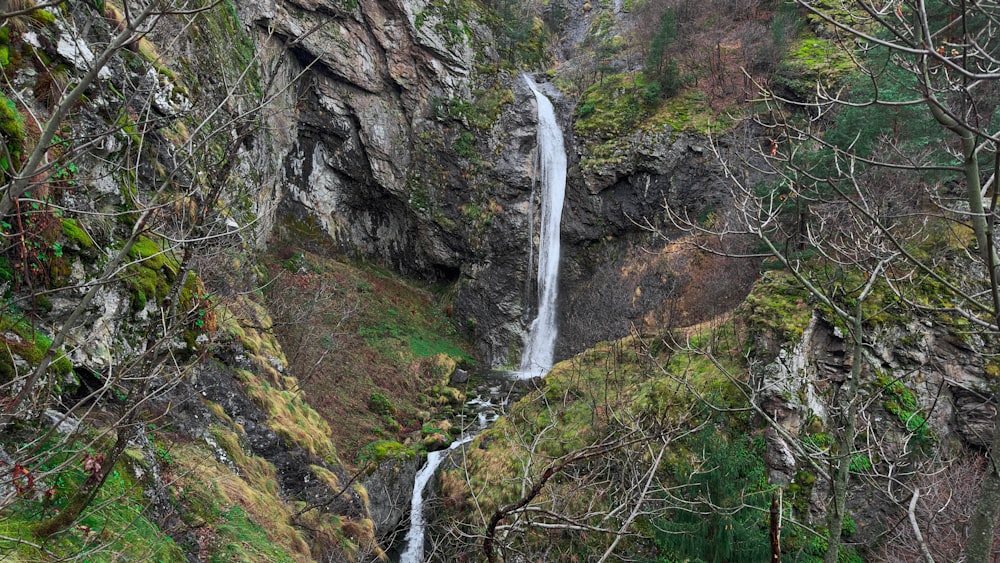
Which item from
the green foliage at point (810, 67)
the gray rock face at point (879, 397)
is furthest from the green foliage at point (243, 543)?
the green foliage at point (810, 67)

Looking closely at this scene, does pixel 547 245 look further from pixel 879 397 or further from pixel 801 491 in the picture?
pixel 801 491

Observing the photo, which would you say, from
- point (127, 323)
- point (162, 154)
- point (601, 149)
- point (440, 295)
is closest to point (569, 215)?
point (601, 149)

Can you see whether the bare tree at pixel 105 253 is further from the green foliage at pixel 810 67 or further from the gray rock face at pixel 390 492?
the green foliage at pixel 810 67

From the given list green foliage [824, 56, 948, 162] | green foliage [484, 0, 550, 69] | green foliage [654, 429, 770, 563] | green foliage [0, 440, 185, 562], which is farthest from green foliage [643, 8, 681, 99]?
green foliage [0, 440, 185, 562]

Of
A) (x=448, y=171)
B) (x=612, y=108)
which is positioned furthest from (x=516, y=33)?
(x=448, y=171)

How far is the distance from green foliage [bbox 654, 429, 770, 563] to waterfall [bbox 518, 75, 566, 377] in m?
12.0

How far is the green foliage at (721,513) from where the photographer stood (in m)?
5.88

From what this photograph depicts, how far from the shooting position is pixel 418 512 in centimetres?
1085

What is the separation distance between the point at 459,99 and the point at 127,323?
1836cm

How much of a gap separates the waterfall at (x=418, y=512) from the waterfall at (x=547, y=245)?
22.3 feet

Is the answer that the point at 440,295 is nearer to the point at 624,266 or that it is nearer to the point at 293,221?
the point at 293,221

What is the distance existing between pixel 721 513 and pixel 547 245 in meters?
15.6

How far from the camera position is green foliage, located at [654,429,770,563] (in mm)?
5879

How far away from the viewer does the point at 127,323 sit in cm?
529
